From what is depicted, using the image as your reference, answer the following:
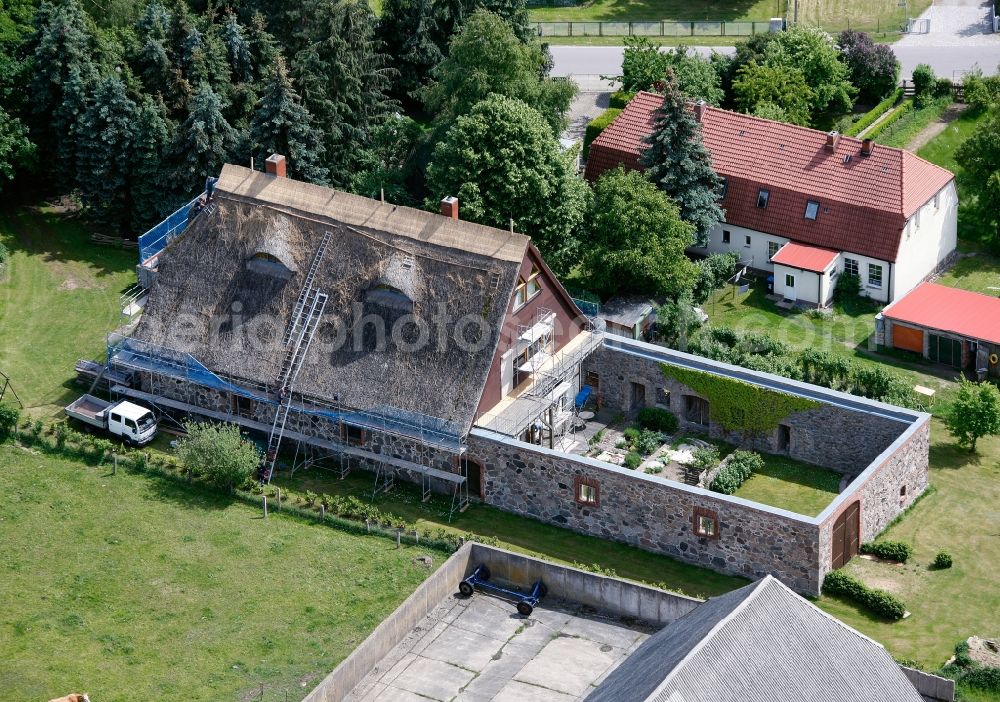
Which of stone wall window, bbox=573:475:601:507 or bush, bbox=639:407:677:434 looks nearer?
stone wall window, bbox=573:475:601:507

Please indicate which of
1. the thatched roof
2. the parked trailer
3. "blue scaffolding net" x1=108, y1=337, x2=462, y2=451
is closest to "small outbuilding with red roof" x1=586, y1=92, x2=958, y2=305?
the thatched roof

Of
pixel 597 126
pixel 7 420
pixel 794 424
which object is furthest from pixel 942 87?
pixel 7 420

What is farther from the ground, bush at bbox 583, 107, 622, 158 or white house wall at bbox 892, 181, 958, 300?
bush at bbox 583, 107, 622, 158

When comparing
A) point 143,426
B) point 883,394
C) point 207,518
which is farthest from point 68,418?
point 883,394

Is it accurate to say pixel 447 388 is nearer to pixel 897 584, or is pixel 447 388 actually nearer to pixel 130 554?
pixel 130 554

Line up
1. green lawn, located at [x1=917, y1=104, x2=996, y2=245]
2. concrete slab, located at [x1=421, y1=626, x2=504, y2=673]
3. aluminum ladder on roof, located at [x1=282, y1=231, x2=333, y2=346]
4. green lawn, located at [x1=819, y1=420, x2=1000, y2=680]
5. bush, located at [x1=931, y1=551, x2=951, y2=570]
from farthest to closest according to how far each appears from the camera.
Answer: green lawn, located at [x1=917, y1=104, x2=996, y2=245] → aluminum ladder on roof, located at [x1=282, y1=231, x2=333, y2=346] → bush, located at [x1=931, y1=551, x2=951, y2=570] → green lawn, located at [x1=819, y1=420, x2=1000, y2=680] → concrete slab, located at [x1=421, y1=626, x2=504, y2=673]

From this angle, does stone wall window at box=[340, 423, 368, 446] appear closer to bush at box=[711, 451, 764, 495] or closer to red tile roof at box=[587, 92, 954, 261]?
bush at box=[711, 451, 764, 495]
